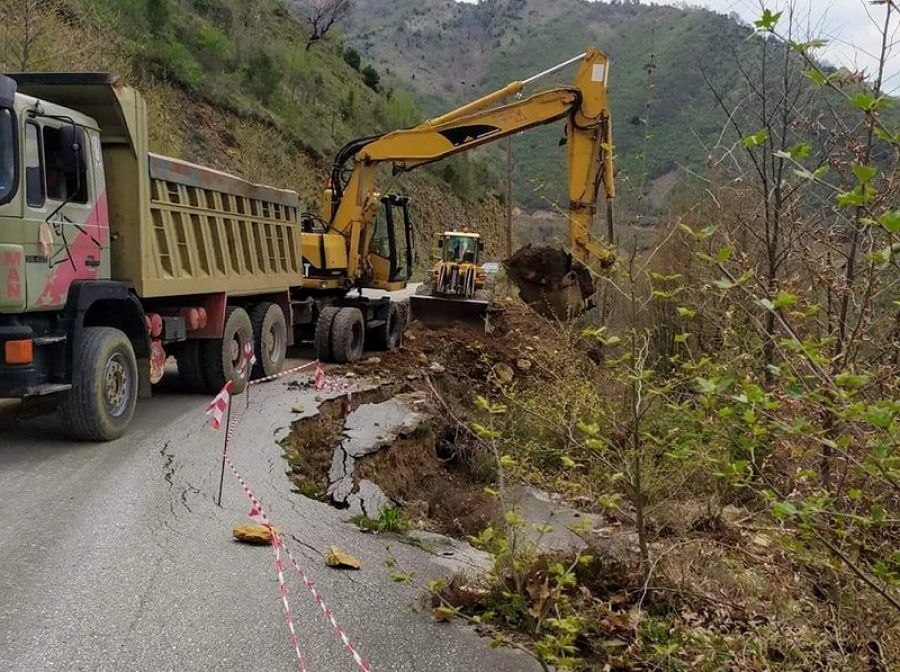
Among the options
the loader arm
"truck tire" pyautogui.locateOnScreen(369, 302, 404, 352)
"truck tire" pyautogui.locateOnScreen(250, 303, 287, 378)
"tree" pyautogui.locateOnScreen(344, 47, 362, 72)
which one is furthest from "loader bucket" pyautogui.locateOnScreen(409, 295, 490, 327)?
"tree" pyautogui.locateOnScreen(344, 47, 362, 72)

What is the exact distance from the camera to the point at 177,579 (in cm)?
432

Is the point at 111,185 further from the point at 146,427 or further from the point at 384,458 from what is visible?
the point at 384,458

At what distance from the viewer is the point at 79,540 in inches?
188

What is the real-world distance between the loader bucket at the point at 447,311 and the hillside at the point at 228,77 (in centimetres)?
727

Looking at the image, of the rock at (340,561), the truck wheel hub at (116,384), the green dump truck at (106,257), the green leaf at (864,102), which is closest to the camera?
the green leaf at (864,102)

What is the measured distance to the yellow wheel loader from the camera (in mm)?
15781

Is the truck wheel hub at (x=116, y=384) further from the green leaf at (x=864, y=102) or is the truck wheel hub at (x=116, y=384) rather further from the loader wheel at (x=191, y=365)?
the green leaf at (x=864, y=102)

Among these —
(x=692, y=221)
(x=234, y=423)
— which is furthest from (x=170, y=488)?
(x=692, y=221)

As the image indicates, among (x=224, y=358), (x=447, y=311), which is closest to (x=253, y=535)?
(x=224, y=358)

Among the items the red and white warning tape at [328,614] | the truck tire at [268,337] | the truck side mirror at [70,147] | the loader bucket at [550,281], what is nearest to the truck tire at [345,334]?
the truck tire at [268,337]

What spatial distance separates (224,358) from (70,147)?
3551 millimetres

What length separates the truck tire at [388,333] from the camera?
531 inches

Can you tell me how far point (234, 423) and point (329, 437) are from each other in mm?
969

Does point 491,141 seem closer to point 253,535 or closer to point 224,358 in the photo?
point 224,358
